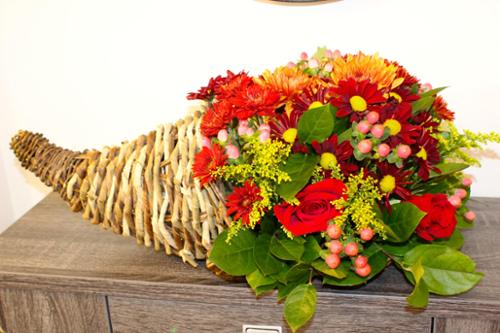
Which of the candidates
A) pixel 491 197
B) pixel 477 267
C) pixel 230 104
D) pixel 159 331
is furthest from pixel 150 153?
pixel 491 197

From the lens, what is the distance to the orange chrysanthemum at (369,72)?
859 millimetres

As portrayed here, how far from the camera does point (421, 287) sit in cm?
83

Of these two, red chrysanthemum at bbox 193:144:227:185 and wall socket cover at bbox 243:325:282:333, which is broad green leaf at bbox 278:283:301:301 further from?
red chrysanthemum at bbox 193:144:227:185

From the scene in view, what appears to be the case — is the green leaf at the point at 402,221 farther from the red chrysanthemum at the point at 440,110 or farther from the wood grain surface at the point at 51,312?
the wood grain surface at the point at 51,312

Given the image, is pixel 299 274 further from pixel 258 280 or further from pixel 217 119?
pixel 217 119

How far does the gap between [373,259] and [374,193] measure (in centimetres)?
11

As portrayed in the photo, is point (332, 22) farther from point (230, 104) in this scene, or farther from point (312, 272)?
point (312, 272)

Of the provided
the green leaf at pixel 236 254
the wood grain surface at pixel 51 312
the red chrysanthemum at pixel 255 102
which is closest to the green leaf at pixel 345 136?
the red chrysanthemum at pixel 255 102

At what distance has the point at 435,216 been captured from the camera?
0.86m

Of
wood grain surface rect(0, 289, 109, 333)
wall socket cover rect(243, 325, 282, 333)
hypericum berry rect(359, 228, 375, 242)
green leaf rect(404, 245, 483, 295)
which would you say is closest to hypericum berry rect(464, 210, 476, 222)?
green leaf rect(404, 245, 483, 295)

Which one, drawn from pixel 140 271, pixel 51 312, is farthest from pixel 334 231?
pixel 51 312

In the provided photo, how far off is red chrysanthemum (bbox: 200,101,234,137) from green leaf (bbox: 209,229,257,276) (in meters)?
0.16

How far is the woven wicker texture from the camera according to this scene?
0.93 meters

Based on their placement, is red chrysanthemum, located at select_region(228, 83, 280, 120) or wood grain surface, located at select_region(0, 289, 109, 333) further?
wood grain surface, located at select_region(0, 289, 109, 333)
